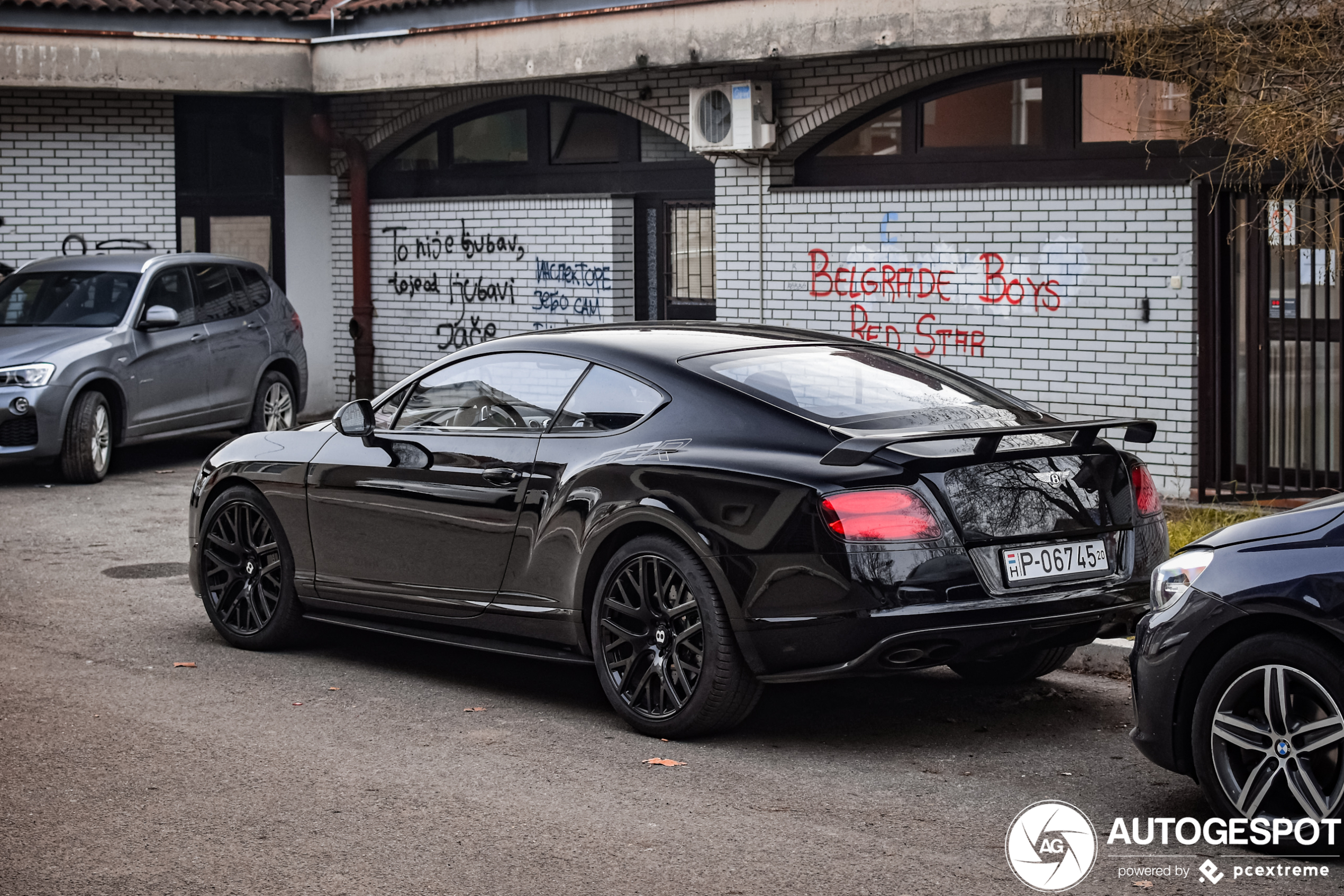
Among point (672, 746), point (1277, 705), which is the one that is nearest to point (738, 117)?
point (672, 746)

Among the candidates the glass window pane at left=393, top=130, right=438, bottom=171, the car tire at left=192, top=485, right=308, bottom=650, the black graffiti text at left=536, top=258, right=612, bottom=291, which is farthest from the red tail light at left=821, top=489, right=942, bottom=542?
the glass window pane at left=393, top=130, right=438, bottom=171

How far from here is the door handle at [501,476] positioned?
266 inches

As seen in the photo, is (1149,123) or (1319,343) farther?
(1149,123)

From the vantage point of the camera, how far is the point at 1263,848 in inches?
192

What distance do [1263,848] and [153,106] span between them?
15773 millimetres

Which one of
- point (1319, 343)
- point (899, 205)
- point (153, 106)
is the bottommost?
point (1319, 343)

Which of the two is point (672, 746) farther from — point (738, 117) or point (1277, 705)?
point (738, 117)

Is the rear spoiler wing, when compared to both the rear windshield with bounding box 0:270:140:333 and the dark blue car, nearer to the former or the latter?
the dark blue car

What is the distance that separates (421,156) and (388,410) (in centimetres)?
1136

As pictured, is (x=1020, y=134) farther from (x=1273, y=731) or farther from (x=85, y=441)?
(x=1273, y=731)

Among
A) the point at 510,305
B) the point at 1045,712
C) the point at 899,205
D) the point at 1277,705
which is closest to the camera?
the point at 1277,705

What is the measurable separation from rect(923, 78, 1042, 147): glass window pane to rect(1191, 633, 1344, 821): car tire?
851 centimetres

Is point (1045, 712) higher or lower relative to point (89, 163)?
lower

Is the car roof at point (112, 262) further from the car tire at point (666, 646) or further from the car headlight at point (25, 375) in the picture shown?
the car tire at point (666, 646)
